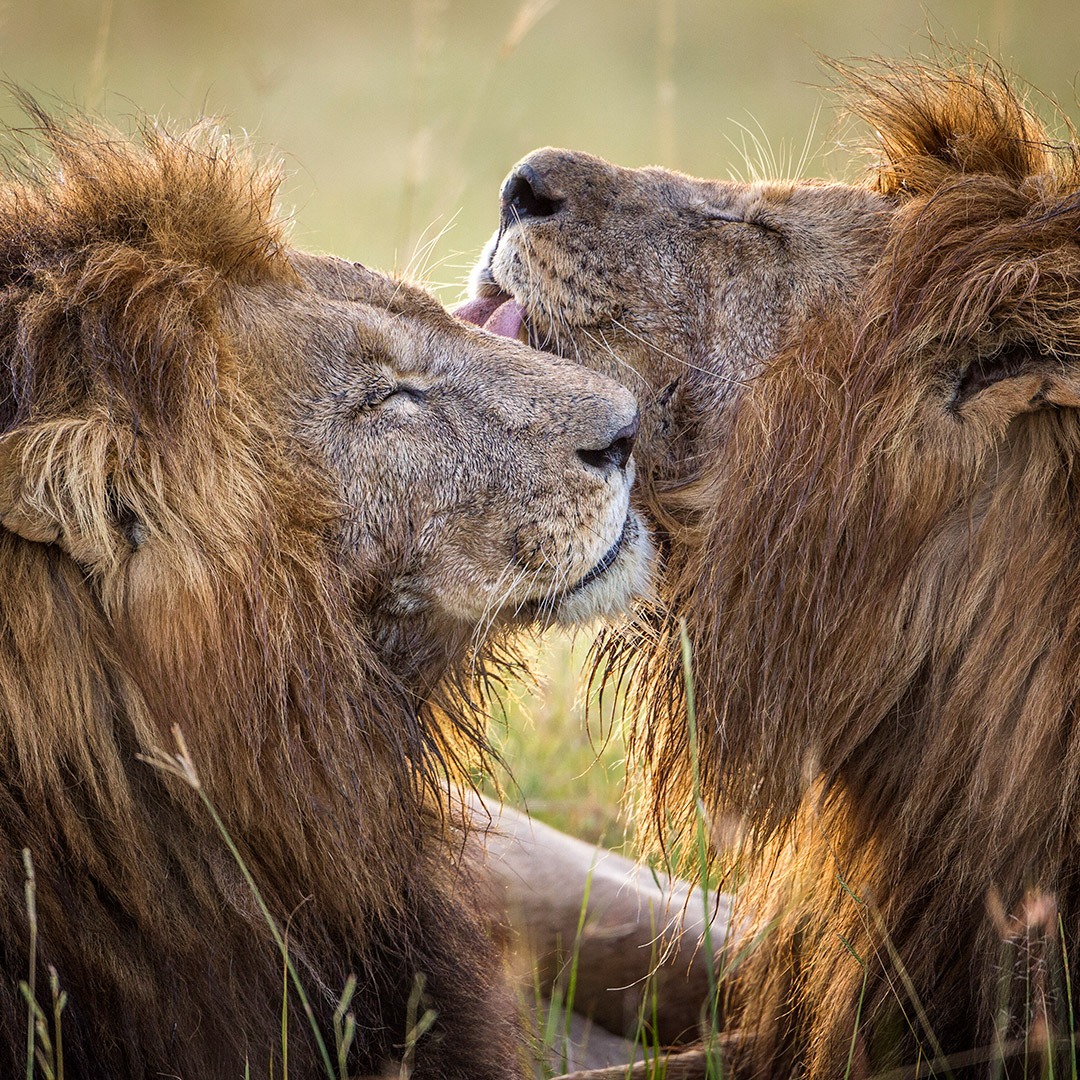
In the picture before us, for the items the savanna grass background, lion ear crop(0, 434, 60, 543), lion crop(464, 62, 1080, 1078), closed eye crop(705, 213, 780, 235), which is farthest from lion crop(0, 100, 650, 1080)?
the savanna grass background

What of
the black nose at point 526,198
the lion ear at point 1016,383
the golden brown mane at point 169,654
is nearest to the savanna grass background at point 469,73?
the black nose at point 526,198

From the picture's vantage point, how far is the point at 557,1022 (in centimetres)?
264

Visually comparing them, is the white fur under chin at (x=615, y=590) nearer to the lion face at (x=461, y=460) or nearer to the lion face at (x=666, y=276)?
the lion face at (x=461, y=460)

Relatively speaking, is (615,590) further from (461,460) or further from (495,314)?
(495,314)

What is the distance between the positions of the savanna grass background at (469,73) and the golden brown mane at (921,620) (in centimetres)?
405

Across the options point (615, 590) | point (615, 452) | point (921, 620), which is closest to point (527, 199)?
point (615, 452)

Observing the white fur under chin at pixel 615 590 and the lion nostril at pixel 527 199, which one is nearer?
the white fur under chin at pixel 615 590

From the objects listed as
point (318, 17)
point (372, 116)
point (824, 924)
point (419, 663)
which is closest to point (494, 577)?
point (419, 663)

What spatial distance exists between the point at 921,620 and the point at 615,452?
0.51m

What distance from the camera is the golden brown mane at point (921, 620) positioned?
1.92m

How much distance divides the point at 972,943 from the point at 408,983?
2.66 feet

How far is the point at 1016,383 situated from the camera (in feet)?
6.43

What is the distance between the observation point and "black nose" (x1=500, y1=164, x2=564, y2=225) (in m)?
2.39

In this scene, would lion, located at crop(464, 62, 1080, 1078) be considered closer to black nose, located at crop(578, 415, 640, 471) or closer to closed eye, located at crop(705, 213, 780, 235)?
closed eye, located at crop(705, 213, 780, 235)
